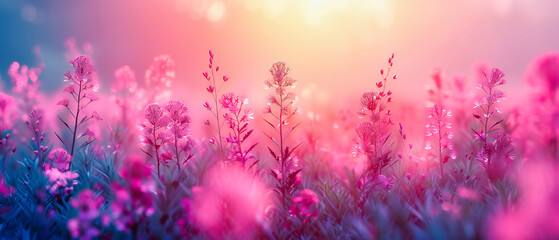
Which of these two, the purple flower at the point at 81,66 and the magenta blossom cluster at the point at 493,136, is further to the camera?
the purple flower at the point at 81,66

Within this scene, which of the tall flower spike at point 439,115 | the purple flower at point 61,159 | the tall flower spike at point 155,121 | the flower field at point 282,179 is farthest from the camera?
the tall flower spike at point 439,115

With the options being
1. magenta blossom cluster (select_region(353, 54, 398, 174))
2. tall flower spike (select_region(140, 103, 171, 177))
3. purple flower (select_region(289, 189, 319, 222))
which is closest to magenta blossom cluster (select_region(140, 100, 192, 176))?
tall flower spike (select_region(140, 103, 171, 177))

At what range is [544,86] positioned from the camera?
1.82 metres

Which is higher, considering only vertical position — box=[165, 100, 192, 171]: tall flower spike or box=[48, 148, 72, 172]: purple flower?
box=[165, 100, 192, 171]: tall flower spike

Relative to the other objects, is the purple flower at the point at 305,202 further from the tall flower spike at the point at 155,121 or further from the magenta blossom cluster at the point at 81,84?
the magenta blossom cluster at the point at 81,84

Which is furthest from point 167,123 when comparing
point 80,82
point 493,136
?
point 493,136

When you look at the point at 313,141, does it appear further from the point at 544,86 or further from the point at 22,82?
the point at 22,82

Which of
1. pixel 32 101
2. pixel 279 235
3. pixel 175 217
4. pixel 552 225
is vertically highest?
pixel 32 101

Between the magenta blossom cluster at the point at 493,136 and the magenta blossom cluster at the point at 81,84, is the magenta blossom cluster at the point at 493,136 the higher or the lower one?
the lower one

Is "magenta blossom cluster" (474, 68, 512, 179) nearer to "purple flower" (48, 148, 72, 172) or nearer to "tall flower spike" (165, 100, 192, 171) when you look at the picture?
"tall flower spike" (165, 100, 192, 171)

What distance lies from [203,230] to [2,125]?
11.1 ft

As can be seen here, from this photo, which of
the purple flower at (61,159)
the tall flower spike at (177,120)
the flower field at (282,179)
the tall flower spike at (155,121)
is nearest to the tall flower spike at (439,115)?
the flower field at (282,179)

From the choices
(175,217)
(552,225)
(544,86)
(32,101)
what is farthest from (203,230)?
(32,101)

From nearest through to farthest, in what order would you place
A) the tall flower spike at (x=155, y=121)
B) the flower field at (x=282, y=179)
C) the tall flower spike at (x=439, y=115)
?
1. the flower field at (x=282, y=179)
2. the tall flower spike at (x=155, y=121)
3. the tall flower spike at (x=439, y=115)
